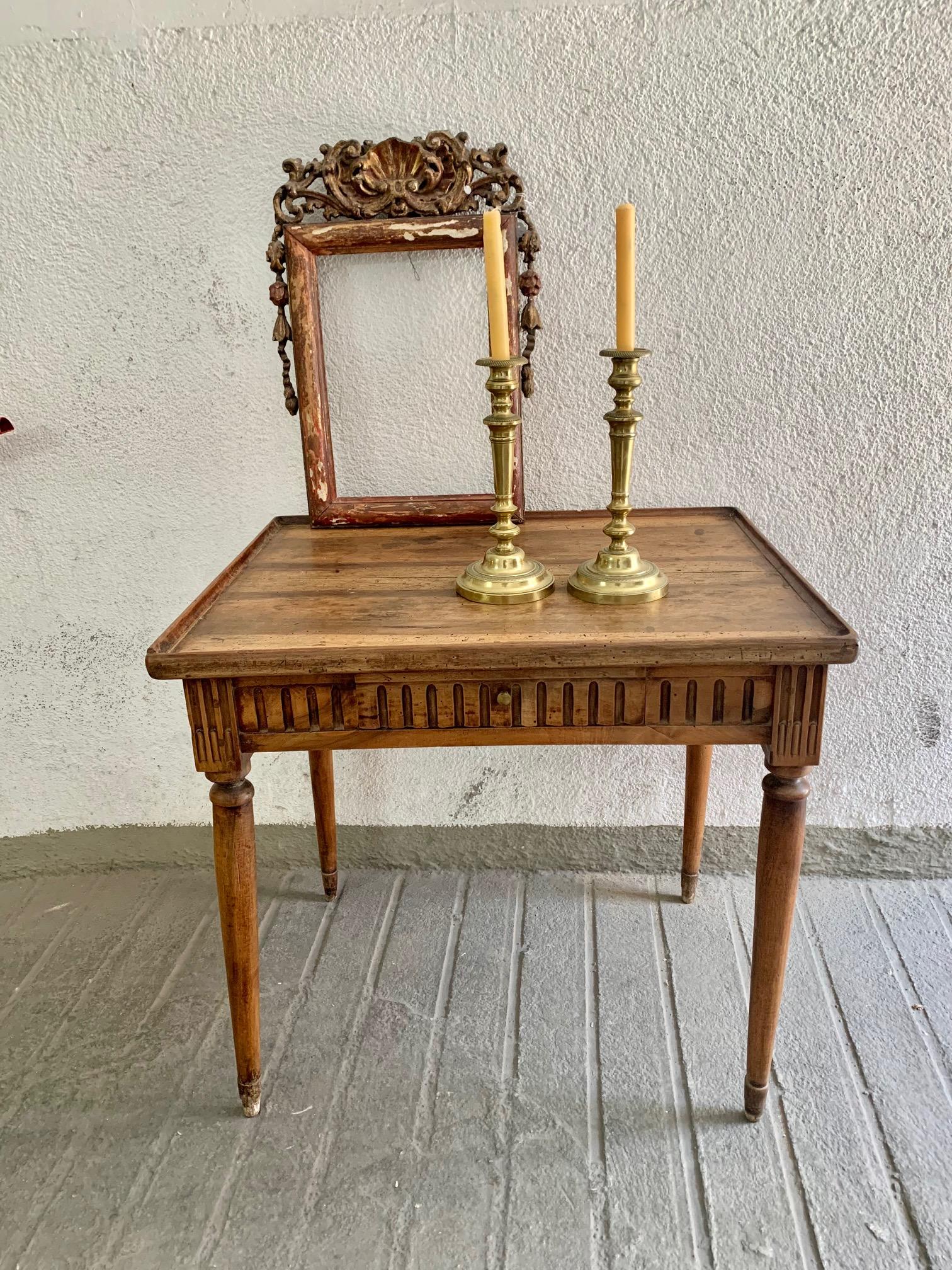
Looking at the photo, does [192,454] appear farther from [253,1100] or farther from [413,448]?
[253,1100]

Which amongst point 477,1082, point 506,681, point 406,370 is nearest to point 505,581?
point 506,681

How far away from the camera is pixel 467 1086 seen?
58.7 inches

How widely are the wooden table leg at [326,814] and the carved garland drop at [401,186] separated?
0.80m

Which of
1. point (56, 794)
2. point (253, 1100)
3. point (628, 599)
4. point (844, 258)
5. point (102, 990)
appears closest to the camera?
point (628, 599)

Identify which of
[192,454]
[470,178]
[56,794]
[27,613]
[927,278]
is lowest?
[56,794]

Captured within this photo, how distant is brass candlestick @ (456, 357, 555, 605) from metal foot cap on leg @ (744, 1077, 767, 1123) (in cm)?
82

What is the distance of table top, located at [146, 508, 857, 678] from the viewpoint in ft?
3.77

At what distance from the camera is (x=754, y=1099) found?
139 cm

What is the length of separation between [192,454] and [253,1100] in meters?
1.16

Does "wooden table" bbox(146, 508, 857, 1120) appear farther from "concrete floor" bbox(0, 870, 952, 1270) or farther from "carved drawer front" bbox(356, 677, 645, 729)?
"concrete floor" bbox(0, 870, 952, 1270)

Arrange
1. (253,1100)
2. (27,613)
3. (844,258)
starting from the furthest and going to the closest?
(27,613), (844,258), (253,1100)

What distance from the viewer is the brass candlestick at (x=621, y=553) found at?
1.26m

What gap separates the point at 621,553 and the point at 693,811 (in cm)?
74

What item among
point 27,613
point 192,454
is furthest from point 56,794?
point 192,454
